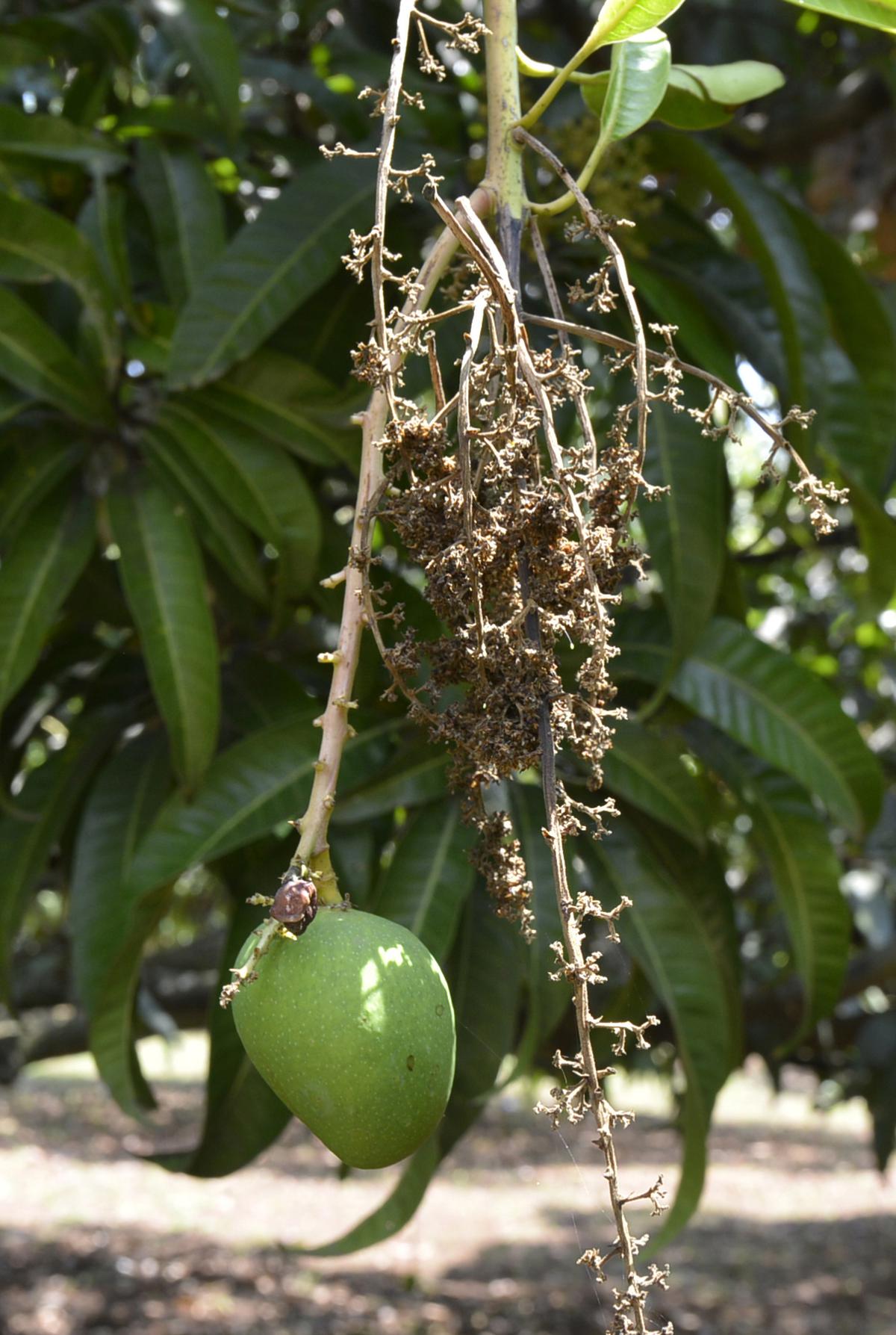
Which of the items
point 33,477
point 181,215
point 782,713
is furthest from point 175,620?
point 782,713

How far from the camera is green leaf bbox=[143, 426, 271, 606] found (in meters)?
1.35

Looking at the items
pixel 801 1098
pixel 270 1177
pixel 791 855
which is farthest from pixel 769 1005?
pixel 801 1098

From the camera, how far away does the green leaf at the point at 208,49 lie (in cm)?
138

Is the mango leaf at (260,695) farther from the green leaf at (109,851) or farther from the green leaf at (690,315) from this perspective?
the green leaf at (690,315)

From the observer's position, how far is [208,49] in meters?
1.38

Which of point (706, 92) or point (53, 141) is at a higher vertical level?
point (53, 141)

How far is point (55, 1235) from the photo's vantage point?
4.77 m

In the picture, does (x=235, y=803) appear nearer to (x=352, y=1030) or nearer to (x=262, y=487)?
(x=262, y=487)

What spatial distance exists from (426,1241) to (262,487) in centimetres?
434

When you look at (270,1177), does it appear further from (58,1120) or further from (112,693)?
(112,693)

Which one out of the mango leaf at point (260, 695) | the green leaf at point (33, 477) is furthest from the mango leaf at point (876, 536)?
the green leaf at point (33, 477)

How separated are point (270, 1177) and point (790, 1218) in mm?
2320

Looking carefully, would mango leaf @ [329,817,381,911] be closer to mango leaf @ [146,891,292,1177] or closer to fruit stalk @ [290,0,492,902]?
mango leaf @ [146,891,292,1177]

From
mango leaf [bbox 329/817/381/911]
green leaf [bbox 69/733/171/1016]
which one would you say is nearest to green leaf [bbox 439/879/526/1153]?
mango leaf [bbox 329/817/381/911]
